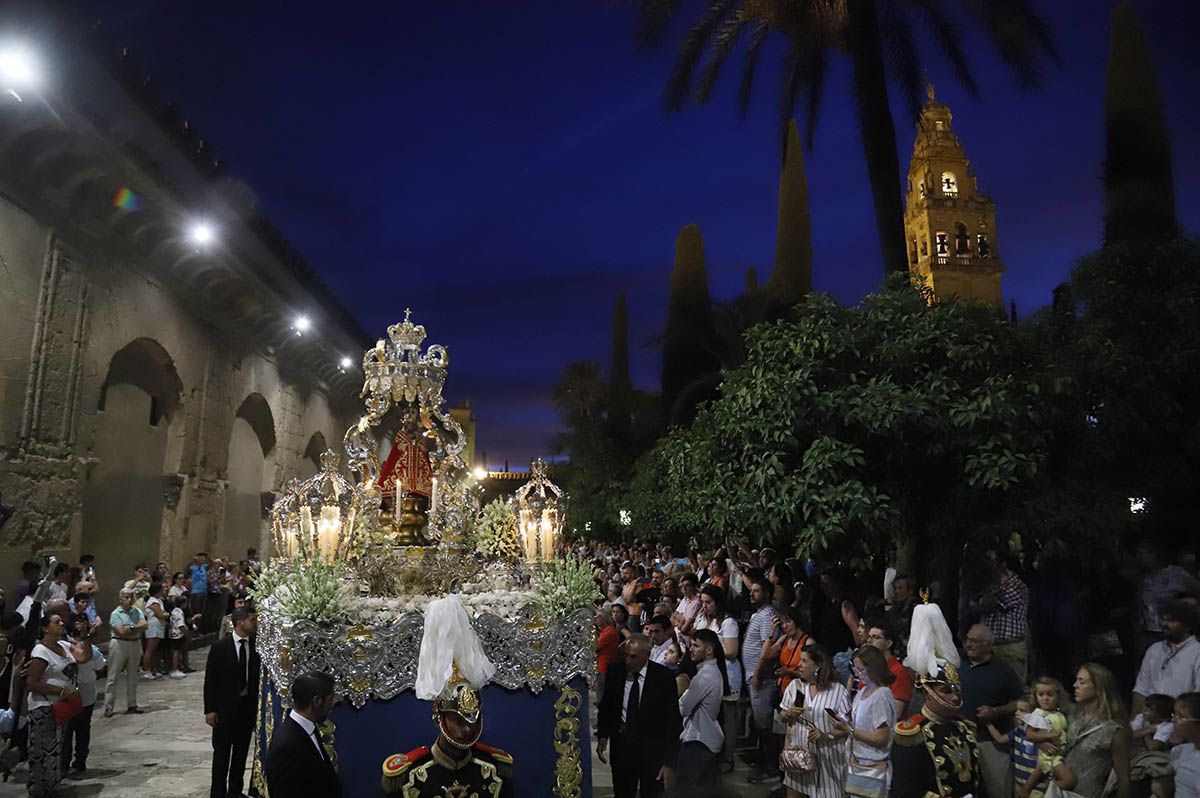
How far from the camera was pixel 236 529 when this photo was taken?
22984 millimetres

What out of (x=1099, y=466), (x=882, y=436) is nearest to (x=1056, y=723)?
(x=882, y=436)

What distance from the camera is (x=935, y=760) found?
5.29 metres

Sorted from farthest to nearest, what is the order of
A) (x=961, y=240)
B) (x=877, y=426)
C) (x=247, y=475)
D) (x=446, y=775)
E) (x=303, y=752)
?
(x=961, y=240) < (x=247, y=475) < (x=877, y=426) < (x=446, y=775) < (x=303, y=752)

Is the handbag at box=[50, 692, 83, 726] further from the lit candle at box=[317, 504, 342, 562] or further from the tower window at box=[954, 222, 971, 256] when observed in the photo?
the tower window at box=[954, 222, 971, 256]

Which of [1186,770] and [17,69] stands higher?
[17,69]

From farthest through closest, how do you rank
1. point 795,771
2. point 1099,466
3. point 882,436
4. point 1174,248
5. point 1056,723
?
point 1174,248
point 1099,466
point 882,436
point 795,771
point 1056,723

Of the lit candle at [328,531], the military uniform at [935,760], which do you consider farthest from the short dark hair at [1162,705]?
the lit candle at [328,531]

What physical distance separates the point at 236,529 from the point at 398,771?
20.5 meters

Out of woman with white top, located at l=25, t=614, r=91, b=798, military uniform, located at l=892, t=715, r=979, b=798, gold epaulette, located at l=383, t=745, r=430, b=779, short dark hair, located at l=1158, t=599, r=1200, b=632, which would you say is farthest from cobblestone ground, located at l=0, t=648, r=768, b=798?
short dark hair, located at l=1158, t=599, r=1200, b=632

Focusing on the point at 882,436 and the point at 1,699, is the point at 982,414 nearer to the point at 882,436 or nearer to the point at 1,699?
the point at 882,436

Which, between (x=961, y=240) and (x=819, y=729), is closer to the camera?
(x=819, y=729)

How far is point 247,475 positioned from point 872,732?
74.8ft

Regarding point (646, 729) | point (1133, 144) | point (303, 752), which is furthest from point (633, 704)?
point (1133, 144)

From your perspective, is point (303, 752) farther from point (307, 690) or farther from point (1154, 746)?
point (1154, 746)
